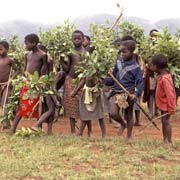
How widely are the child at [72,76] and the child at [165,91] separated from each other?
1.19 meters

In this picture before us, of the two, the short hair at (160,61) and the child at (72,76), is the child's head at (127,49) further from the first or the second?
the child at (72,76)

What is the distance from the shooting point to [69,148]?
17.8 ft

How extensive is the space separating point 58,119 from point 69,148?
11.4 feet

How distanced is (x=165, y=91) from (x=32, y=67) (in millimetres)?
2064

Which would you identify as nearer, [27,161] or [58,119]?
[27,161]

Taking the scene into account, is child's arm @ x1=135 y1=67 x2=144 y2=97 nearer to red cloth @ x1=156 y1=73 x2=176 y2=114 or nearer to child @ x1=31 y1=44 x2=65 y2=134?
red cloth @ x1=156 y1=73 x2=176 y2=114

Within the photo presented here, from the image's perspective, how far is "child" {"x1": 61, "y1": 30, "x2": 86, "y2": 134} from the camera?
653cm

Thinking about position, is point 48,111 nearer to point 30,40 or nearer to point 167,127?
point 30,40

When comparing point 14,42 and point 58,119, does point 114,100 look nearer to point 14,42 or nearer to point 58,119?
point 58,119

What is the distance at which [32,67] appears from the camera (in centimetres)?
670

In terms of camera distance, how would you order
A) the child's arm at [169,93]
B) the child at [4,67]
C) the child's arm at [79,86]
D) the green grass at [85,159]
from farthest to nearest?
1. the child at [4,67]
2. the child's arm at [79,86]
3. the child's arm at [169,93]
4. the green grass at [85,159]

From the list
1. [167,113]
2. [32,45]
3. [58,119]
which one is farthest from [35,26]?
[167,113]

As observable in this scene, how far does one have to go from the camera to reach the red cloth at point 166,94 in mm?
5645

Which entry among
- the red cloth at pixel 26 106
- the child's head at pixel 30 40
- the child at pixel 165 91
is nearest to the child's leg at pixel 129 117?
the child at pixel 165 91
